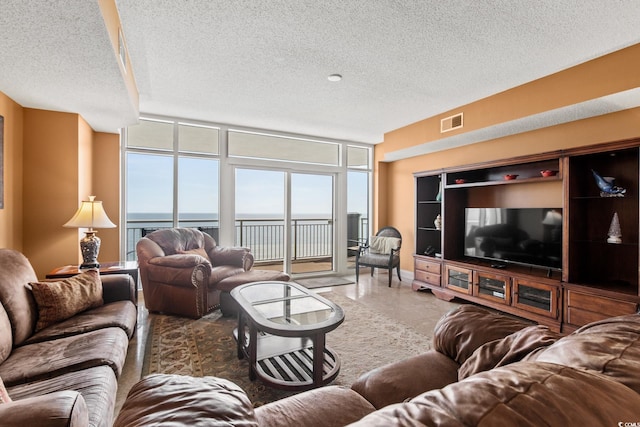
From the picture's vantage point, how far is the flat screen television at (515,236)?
3.32 metres

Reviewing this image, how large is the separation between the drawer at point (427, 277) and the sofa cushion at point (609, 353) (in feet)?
11.6

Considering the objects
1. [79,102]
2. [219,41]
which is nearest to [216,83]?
[219,41]

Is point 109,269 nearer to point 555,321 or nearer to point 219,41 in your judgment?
point 219,41

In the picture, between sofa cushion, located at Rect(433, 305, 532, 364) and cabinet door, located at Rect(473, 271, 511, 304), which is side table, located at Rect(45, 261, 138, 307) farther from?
cabinet door, located at Rect(473, 271, 511, 304)

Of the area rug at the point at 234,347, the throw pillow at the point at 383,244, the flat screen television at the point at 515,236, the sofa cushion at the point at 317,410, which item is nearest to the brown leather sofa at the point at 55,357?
the area rug at the point at 234,347

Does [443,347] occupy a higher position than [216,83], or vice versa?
[216,83]

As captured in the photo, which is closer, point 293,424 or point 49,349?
point 293,424

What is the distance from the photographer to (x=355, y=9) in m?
2.14

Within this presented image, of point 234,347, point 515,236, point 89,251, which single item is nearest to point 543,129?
point 515,236

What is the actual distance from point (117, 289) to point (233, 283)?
43.6 inches

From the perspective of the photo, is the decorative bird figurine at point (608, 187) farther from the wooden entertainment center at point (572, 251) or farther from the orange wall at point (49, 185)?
the orange wall at point (49, 185)

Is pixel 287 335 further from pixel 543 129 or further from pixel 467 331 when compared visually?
pixel 543 129

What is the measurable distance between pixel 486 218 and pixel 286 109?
301 cm

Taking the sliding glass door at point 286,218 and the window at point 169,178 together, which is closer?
the window at point 169,178
